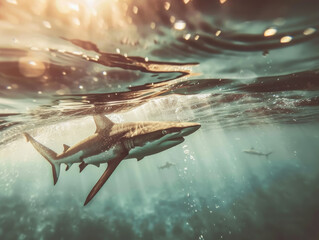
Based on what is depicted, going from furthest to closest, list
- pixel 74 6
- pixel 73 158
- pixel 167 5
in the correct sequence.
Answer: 1. pixel 73 158
2. pixel 167 5
3. pixel 74 6

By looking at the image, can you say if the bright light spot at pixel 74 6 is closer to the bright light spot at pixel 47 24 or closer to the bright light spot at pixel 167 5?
the bright light spot at pixel 47 24

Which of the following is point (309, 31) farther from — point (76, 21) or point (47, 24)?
point (47, 24)

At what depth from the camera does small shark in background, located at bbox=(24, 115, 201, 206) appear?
4851mm

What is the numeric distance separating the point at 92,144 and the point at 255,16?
5.83 meters

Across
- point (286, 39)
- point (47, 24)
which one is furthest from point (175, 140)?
point (286, 39)

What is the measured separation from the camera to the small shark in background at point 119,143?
4.85 meters

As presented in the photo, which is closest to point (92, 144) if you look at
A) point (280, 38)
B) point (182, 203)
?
point (280, 38)

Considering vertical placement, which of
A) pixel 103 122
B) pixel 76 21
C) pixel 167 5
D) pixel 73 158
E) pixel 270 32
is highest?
pixel 76 21

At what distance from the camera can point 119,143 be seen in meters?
5.99

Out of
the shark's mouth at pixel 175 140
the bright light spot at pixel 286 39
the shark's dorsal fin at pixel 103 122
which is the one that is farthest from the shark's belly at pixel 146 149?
the bright light spot at pixel 286 39

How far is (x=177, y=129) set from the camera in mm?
4723

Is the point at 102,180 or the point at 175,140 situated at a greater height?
the point at 175,140

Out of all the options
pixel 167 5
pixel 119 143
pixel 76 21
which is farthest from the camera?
pixel 119 143

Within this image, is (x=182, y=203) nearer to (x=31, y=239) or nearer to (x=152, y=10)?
(x=31, y=239)
